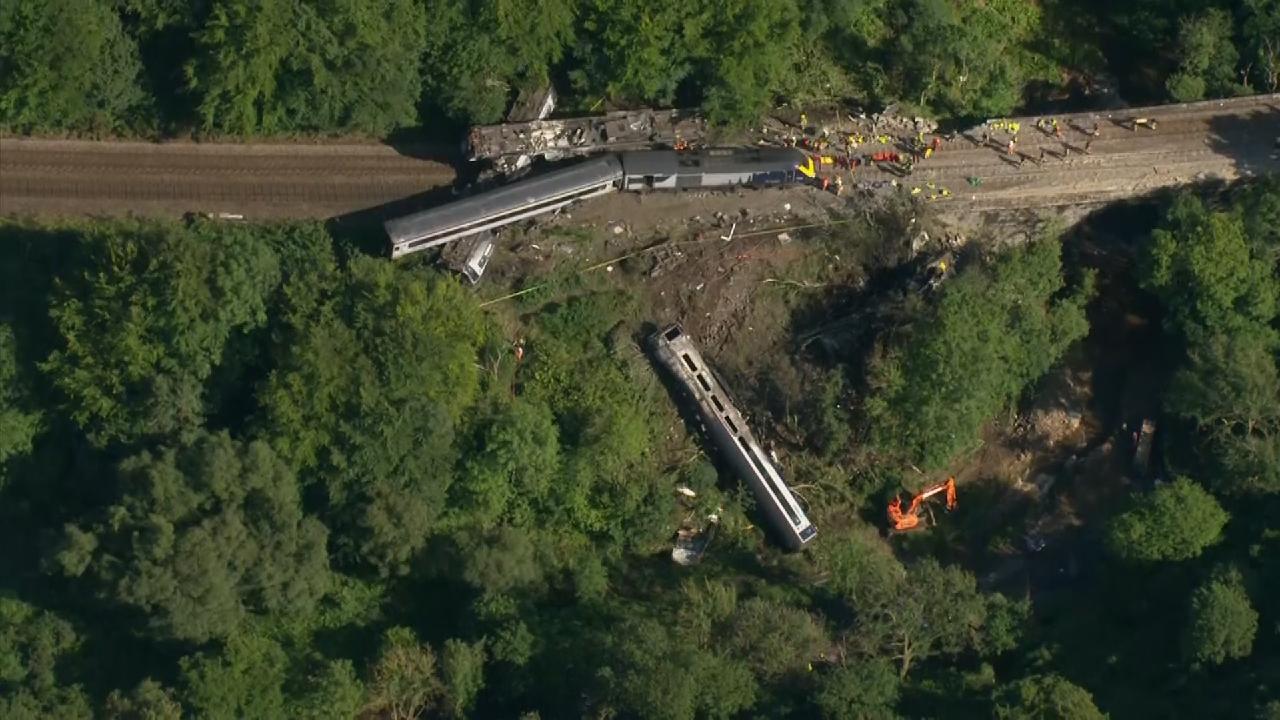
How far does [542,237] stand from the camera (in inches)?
3007

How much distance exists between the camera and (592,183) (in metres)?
74.9

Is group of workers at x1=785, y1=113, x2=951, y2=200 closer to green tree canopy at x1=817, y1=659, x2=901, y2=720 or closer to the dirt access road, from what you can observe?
the dirt access road

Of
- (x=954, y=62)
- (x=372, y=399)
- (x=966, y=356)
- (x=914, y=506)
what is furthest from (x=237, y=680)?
(x=954, y=62)

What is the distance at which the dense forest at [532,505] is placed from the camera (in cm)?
6931

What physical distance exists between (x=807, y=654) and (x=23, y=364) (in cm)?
3156

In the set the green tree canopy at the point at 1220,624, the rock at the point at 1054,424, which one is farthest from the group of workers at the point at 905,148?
the green tree canopy at the point at 1220,624

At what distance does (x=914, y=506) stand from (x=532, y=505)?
1582 cm

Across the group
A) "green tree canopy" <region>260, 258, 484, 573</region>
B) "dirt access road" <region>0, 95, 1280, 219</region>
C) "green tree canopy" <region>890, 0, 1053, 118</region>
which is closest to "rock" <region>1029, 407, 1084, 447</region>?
"dirt access road" <region>0, 95, 1280, 219</region>

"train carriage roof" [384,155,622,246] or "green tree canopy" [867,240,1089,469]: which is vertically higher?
"train carriage roof" [384,155,622,246]

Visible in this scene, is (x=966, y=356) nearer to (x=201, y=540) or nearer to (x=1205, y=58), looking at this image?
(x=1205, y=58)

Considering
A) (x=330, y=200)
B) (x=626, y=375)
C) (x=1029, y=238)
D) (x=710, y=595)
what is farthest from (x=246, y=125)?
(x=1029, y=238)

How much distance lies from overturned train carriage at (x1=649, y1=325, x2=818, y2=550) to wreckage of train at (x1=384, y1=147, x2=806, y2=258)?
6.25 meters

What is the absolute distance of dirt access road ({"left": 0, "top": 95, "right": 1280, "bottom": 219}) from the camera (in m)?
75.5

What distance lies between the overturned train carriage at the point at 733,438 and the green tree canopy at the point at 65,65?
2333cm
